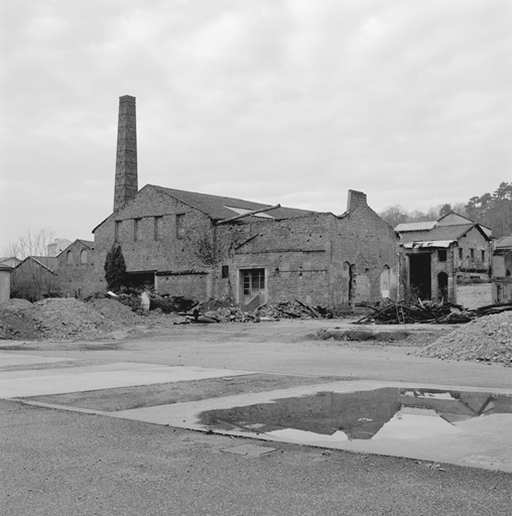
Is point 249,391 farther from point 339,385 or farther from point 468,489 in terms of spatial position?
point 468,489

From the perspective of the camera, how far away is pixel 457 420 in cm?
740

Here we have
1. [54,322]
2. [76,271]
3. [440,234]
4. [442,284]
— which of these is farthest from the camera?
[440,234]

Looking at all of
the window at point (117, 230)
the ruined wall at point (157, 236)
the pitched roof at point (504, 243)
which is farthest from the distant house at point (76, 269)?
the pitched roof at point (504, 243)

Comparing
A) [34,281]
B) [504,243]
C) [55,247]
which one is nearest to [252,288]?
[34,281]

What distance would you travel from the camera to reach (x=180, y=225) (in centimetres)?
4431

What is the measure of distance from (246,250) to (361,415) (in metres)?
33.4

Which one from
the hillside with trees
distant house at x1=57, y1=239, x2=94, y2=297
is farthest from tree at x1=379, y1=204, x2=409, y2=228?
distant house at x1=57, y1=239, x2=94, y2=297

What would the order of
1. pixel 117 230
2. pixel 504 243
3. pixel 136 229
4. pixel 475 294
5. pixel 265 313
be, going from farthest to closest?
pixel 504 243 → pixel 117 230 → pixel 136 229 → pixel 475 294 → pixel 265 313

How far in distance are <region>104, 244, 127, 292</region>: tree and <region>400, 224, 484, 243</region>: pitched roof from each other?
24222mm

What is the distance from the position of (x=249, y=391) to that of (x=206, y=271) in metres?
33.0

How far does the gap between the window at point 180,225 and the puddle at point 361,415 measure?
35.1 metres

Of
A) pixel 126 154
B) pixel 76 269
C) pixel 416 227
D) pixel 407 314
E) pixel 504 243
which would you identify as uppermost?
pixel 126 154

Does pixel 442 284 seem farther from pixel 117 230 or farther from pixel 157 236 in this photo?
pixel 117 230

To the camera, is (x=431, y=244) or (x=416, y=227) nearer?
(x=431, y=244)
